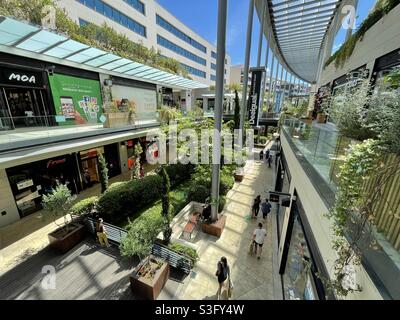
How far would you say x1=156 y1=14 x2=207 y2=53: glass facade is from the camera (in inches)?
1038

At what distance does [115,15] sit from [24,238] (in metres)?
20.3

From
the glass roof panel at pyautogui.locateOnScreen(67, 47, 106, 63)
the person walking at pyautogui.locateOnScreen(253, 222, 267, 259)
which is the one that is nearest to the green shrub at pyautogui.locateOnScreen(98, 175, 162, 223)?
the person walking at pyautogui.locateOnScreen(253, 222, 267, 259)

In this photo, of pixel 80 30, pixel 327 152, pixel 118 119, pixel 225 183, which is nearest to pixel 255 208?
pixel 225 183

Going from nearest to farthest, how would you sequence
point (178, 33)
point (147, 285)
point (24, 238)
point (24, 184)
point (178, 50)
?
point (147, 285)
point (24, 238)
point (24, 184)
point (178, 33)
point (178, 50)

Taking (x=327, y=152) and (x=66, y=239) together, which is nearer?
(x=327, y=152)

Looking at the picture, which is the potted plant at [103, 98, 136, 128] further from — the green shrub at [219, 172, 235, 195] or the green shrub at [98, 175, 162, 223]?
the green shrub at [219, 172, 235, 195]

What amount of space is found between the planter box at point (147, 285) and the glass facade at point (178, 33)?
30559 millimetres

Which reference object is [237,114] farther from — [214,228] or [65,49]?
[65,49]

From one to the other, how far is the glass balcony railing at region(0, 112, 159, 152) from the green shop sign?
534mm

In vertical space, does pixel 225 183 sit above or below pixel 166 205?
below

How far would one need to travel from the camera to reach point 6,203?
30.5 ft

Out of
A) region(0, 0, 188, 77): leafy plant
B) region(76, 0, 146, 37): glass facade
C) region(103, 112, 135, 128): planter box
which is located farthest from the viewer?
region(76, 0, 146, 37): glass facade

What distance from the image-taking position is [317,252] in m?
3.42
